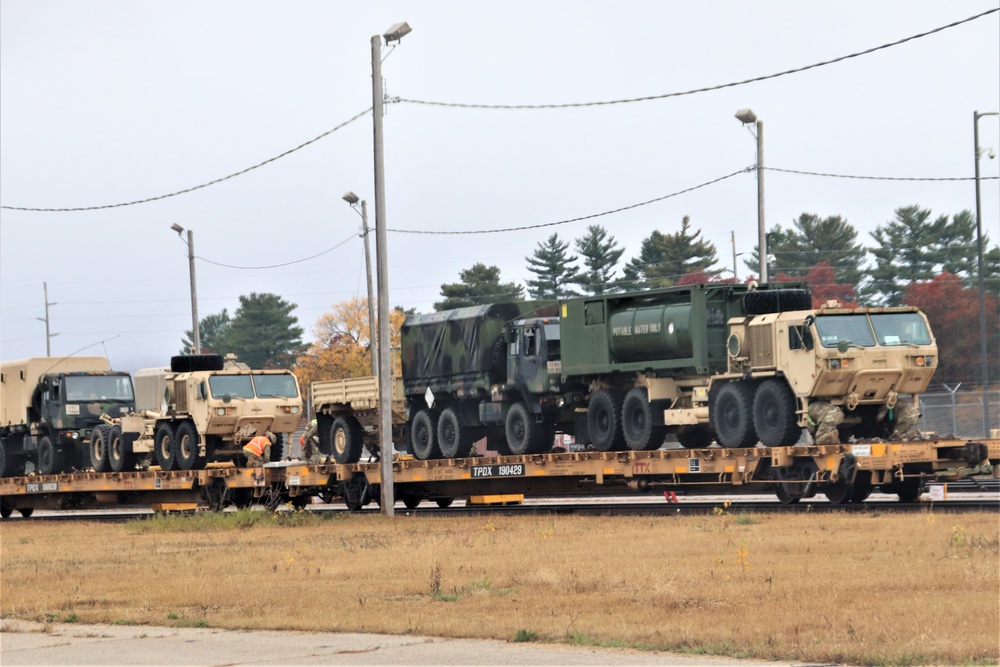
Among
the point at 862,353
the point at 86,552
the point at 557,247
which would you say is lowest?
the point at 86,552

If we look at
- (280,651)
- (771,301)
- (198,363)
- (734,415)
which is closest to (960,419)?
(198,363)

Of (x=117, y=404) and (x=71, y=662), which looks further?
(x=117, y=404)

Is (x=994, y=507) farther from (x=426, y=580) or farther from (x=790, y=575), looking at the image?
(x=426, y=580)

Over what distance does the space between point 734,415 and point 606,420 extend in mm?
3328

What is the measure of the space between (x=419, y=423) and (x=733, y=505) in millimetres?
7807

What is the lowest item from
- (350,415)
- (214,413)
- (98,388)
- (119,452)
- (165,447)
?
(119,452)

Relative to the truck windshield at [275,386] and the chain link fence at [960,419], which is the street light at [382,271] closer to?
the truck windshield at [275,386]

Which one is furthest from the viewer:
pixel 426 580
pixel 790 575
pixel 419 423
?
pixel 419 423

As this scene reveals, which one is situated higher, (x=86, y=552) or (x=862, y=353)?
(x=862, y=353)

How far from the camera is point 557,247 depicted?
103 meters

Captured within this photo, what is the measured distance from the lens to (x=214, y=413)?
3416 centimetres

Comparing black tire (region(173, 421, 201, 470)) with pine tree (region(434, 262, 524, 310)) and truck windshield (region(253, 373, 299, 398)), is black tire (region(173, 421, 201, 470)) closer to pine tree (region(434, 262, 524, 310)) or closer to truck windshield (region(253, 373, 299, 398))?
truck windshield (region(253, 373, 299, 398))

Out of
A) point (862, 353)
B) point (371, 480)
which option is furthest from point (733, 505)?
point (371, 480)

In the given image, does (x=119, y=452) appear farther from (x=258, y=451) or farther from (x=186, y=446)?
(x=258, y=451)
